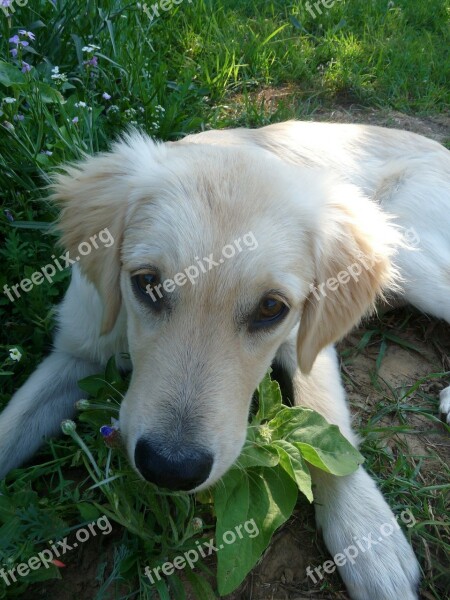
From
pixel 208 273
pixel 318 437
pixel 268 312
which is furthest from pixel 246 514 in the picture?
pixel 208 273

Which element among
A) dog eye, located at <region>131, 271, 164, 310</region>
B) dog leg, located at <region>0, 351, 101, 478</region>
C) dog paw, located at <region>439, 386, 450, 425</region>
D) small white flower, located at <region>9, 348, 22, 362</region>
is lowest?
dog paw, located at <region>439, 386, 450, 425</region>

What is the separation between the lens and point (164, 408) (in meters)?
1.86

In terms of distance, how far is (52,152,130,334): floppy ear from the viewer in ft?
7.82

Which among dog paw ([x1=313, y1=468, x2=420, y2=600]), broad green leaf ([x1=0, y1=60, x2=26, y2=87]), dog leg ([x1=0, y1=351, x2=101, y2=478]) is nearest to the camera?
dog paw ([x1=313, y1=468, x2=420, y2=600])

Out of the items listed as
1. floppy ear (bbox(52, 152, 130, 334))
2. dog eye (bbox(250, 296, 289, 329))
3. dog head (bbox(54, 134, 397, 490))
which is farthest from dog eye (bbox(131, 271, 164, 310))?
dog eye (bbox(250, 296, 289, 329))

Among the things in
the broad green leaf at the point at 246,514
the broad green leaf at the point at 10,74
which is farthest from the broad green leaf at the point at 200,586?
the broad green leaf at the point at 10,74

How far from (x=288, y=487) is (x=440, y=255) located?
1.94m

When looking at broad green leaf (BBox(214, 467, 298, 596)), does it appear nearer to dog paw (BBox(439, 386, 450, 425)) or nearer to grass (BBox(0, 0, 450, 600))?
grass (BBox(0, 0, 450, 600))

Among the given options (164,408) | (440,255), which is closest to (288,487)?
(164,408)

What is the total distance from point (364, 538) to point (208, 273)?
1.27 metres

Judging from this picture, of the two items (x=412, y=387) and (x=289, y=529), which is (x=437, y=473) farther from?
(x=289, y=529)

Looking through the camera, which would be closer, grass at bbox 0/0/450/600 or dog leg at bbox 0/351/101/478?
grass at bbox 0/0/450/600

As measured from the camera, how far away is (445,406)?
3.04m

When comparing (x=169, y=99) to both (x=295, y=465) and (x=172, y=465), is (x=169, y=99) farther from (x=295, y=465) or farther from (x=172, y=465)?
(x=172, y=465)
